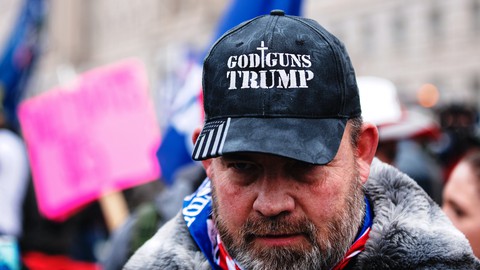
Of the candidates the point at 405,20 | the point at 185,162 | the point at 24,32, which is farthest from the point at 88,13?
the point at 185,162

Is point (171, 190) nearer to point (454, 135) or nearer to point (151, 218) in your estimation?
point (151, 218)

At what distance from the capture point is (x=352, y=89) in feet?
6.30

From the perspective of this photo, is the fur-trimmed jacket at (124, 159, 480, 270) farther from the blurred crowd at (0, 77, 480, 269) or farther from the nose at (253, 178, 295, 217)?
the blurred crowd at (0, 77, 480, 269)

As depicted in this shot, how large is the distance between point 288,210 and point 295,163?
0.40ft

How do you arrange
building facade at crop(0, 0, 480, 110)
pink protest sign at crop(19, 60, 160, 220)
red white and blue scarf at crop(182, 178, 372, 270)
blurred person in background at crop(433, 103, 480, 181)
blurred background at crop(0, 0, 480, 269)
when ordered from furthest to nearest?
building facade at crop(0, 0, 480, 110) < pink protest sign at crop(19, 60, 160, 220) < blurred person in background at crop(433, 103, 480, 181) < blurred background at crop(0, 0, 480, 269) < red white and blue scarf at crop(182, 178, 372, 270)

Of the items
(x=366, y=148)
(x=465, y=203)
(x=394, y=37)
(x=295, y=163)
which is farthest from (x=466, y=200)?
(x=394, y=37)

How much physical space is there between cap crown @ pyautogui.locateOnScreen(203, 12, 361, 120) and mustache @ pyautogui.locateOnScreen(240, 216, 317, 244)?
0.85ft

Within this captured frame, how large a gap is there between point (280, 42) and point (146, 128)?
14.9ft

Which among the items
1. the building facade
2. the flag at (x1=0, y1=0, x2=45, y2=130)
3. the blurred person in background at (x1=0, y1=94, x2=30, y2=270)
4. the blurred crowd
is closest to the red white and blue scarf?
the blurred crowd

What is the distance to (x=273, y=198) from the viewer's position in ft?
5.99

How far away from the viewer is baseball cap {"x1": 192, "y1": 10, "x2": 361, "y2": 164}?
1831 mm

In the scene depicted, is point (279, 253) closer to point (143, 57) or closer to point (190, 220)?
point (190, 220)

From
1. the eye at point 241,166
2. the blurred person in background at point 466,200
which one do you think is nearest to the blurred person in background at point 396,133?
the blurred person in background at point 466,200

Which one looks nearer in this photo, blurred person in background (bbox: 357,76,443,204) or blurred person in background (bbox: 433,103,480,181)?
blurred person in background (bbox: 357,76,443,204)
